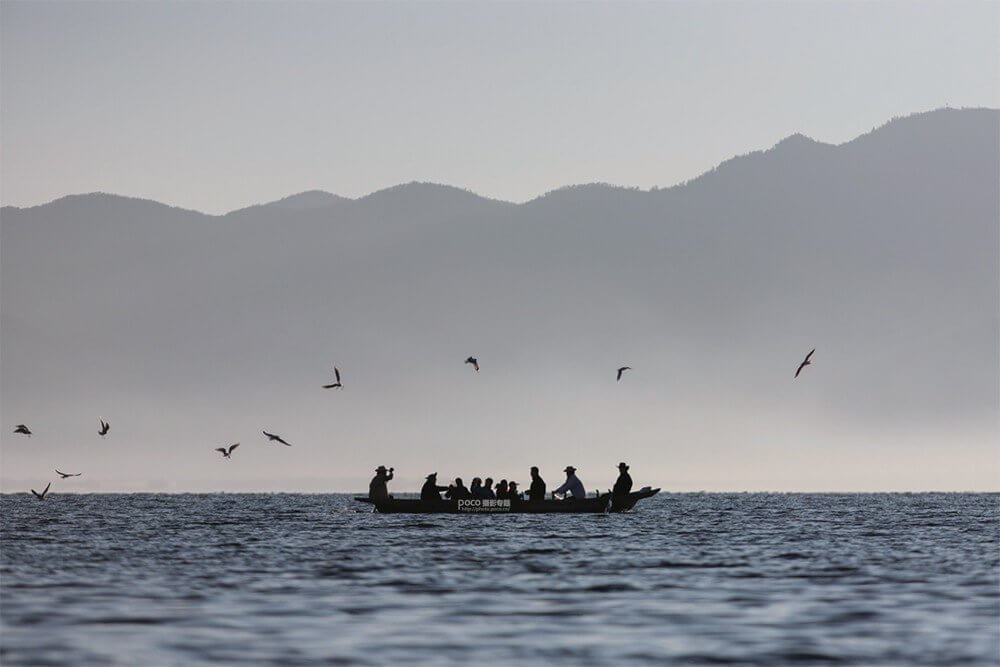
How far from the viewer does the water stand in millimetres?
22297

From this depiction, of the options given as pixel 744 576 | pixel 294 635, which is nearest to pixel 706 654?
pixel 294 635

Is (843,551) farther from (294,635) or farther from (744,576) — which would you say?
(294,635)

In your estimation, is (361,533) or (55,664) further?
(361,533)

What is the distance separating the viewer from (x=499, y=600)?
28.9m

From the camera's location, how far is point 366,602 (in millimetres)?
28578

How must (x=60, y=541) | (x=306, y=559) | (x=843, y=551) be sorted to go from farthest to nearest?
(x=60, y=541), (x=843, y=551), (x=306, y=559)

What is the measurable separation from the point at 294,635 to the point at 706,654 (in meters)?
6.03

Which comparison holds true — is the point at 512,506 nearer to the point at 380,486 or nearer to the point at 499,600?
the point at 380,486

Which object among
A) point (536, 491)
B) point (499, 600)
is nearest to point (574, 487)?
point (536, 491)

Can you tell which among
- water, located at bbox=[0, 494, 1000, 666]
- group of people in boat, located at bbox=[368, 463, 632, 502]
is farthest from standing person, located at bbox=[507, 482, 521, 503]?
water, located at bbox=[0, 494, 1000, 666]

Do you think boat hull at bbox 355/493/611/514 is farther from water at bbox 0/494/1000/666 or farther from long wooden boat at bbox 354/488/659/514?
water at bbox 0/494/1000/666

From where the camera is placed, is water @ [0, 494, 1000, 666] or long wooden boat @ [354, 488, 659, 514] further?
long wooden boat @ [354, 488, 659, 514]

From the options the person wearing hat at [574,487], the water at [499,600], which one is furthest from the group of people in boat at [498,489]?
the water at [499,600]

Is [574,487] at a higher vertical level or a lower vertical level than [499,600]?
higher
